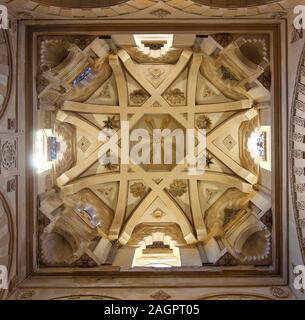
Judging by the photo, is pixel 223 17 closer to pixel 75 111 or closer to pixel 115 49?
pixel 115 49

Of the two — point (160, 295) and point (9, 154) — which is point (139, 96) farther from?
point (160, 295)

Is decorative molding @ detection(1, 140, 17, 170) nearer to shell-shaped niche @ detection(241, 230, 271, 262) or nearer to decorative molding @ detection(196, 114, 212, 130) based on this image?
shell-shaped niche @ detection(241, 230, 271, 262)

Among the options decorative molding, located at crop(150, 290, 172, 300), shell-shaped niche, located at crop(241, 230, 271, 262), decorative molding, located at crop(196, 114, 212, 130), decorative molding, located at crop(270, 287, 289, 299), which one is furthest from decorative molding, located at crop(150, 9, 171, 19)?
decorative molding, located at crop(270, 287, 289, 299)

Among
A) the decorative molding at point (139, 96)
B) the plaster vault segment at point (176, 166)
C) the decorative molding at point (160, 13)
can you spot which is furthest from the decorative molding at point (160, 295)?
the decorative molding at point (139, 96)

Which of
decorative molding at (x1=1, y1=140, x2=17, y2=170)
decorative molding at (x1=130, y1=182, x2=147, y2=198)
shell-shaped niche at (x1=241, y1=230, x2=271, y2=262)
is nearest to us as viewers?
decorative molding at (x1=1, y1=140, x2=17, y2=170)

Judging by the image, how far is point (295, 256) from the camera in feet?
30.4

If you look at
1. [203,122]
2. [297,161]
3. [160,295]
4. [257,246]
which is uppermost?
[203,122]

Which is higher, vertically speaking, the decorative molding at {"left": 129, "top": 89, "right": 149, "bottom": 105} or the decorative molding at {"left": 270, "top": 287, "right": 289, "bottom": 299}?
the decorative molding at {"left": 129, "top": 89, "right": 149, "bottom": 105}

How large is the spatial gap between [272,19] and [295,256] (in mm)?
6174

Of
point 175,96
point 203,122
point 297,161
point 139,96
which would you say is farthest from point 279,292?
point 139,96
